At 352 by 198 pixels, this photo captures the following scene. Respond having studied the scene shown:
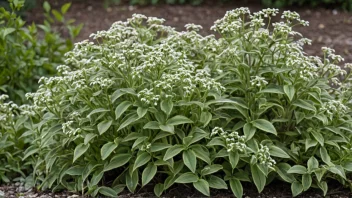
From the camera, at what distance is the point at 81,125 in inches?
163

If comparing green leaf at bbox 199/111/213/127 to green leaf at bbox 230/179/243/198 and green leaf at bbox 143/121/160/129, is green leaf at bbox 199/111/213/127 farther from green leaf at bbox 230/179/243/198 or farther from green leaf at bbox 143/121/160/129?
green leaf at bbox 230/179/243/198

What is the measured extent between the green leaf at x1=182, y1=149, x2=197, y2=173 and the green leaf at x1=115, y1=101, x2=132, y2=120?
0.50 meters

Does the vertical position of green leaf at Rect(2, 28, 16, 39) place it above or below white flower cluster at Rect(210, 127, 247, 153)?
above

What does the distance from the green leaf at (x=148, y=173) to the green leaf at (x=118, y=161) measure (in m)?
0.15

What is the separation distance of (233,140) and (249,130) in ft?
0.72

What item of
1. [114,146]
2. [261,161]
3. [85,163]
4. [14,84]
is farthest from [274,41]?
[14,84]

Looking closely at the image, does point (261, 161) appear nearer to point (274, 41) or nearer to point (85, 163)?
point (274, 41)

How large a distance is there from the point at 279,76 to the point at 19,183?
7.29 ft

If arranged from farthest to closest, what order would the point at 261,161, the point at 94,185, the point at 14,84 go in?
1. the point at 14,84
2. the point at 94,185
3. the point at 261,161

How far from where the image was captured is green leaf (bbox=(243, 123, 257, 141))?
388 centimetres

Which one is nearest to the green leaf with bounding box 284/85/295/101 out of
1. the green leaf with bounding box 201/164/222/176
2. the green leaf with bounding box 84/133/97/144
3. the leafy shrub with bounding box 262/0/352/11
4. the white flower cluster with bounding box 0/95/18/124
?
the green leaf with bounding box 201/164/222/176

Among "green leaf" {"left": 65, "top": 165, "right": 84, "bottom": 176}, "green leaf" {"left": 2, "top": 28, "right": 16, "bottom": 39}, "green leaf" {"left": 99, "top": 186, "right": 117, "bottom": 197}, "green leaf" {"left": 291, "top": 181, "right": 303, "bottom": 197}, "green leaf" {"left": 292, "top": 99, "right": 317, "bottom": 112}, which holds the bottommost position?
"green leaf" {"left": 99, "top": 186, "right": 117, "bottom": 197}

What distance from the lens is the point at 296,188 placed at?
12.9 ft

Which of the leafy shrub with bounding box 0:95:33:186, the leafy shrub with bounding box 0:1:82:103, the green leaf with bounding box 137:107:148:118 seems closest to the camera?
the green leaf with bounding box 137:107:148:118
